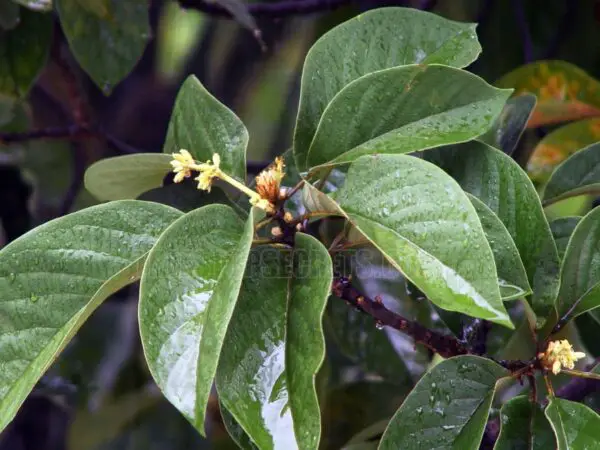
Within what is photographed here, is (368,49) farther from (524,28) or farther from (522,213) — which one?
(524,28)

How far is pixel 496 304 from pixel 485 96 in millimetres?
243

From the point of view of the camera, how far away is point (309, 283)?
1.99 ft

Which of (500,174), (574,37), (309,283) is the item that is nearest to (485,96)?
(500,174)

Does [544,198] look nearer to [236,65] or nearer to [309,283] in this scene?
[309,283]

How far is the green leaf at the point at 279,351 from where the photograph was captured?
0.55 m

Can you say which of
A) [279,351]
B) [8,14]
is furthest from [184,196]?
[8,14]

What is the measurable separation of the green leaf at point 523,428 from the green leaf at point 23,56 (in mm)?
862

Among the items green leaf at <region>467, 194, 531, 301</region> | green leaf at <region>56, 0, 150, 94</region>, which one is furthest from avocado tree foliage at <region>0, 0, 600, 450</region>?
green leaf at <region>56, 0, 150, 94</region>

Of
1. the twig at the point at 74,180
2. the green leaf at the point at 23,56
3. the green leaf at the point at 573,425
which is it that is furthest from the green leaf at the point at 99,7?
the green leaf at the point at 573,425

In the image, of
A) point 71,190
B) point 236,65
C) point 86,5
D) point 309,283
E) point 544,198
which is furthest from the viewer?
point 236,65

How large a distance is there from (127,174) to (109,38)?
42 centimetres

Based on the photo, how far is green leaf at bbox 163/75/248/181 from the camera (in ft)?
2.34

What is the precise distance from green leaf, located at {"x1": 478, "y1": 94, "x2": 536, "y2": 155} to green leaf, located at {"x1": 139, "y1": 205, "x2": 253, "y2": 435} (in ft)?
1.24

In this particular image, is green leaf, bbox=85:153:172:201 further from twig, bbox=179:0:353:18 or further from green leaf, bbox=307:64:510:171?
twig, bbox=179:0:353:18
